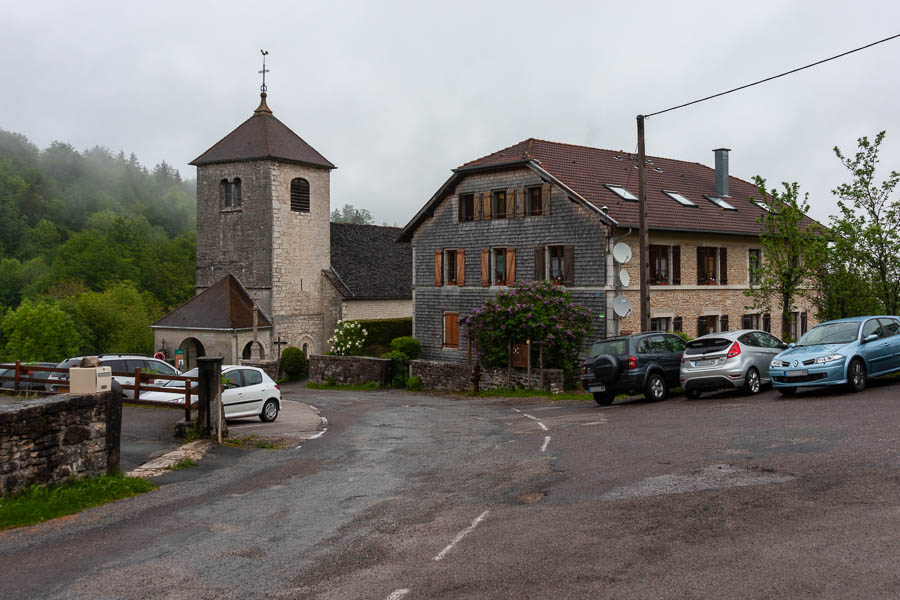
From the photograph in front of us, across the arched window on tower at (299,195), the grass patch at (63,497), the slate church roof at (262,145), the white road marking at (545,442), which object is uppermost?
the slate church roof at (262,145)

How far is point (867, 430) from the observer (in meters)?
12.0

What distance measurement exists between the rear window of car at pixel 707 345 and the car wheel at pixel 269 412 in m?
10.7

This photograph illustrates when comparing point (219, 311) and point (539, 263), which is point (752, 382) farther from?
point (219, 311)

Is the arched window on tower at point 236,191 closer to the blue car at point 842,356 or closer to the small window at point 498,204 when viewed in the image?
the small window at point 498,204

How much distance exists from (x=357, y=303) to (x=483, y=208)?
60.0 feet

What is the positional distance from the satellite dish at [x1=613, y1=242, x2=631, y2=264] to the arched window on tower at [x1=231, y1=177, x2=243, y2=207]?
91.7 ft

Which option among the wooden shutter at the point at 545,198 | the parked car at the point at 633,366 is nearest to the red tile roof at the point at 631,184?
the wooden shutter at the point at 545,198

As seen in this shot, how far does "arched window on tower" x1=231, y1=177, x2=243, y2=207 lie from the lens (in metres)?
48.4

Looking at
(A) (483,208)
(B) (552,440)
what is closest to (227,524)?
(B) (552,440)

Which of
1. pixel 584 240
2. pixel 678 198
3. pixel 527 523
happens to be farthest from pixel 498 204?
pixel 527 523

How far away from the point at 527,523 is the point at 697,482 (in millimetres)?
2439

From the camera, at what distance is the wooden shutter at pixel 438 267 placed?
35719 mm

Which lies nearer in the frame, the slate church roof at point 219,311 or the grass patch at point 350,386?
the grass patch at point 350,386

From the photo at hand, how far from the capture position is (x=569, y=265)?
30484 millimetres
